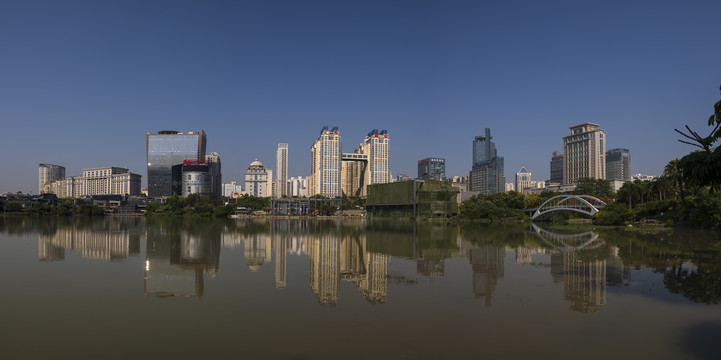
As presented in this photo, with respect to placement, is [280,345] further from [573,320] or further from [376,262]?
[376,262]

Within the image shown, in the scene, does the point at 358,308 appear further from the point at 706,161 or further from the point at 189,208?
the point at 189,208

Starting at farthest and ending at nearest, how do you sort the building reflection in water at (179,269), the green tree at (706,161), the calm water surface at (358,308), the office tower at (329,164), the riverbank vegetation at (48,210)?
the office tower at (329,164) < the riverbank vegetation at (48,210) < the building reflection in water at (179,269) < the calm water surface at (358,308) < the green tree at (706,161)

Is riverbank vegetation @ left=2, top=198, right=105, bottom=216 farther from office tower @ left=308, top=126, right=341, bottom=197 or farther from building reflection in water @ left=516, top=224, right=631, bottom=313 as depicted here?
building reflection in water @ left=516, top=224, right=631, bottom=313

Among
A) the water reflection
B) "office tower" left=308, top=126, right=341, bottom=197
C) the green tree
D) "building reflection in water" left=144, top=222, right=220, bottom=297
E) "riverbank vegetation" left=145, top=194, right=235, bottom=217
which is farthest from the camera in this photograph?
"office tower" left=308, top=126, right=341, bottom=197

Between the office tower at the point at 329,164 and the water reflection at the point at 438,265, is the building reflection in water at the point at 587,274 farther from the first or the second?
the office tower at the point at 329,164

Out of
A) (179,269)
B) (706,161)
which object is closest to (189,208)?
(179,269)

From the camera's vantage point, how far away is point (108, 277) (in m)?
18.9

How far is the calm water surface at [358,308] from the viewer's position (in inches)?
395

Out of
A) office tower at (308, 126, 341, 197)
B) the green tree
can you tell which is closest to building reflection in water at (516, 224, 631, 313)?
the green tree

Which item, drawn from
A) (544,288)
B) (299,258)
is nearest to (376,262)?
(299,258)

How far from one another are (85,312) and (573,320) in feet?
47.8

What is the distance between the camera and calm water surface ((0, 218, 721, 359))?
10.0 m

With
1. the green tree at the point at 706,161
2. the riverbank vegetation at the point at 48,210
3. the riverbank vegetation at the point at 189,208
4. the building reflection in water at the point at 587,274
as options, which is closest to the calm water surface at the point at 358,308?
the building reflection in water at the point at 587,274

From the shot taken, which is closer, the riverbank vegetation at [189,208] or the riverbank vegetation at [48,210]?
the riverbank vegetation at [48,210]
